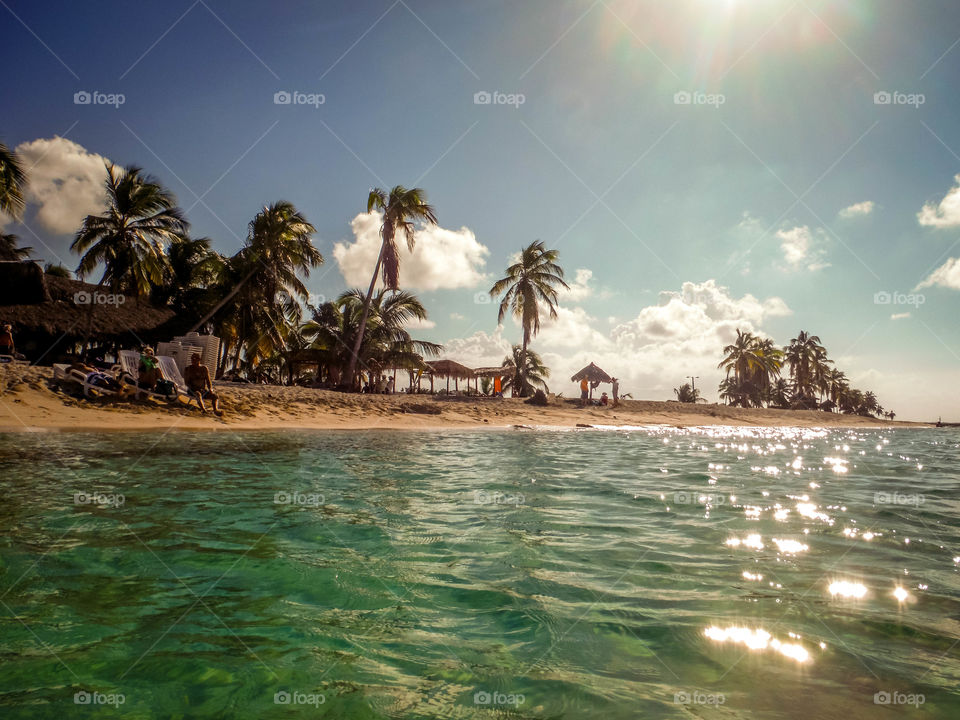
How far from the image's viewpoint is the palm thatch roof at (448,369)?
35.8m

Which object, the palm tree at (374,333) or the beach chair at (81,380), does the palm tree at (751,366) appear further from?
the beach chair at (81,380)

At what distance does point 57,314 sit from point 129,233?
5705 mm

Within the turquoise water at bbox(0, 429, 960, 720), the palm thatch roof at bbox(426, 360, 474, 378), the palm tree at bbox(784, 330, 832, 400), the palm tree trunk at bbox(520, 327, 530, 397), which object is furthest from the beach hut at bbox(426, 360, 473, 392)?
the palm tree at bbox(784, 330, 832, 400)

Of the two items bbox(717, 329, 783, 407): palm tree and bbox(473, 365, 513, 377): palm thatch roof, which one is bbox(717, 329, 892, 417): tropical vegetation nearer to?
bbox(717, 329, 783, 407): palm tree

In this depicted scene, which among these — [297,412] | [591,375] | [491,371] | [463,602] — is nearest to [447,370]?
[491,371]

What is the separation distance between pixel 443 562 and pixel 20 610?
2553mm

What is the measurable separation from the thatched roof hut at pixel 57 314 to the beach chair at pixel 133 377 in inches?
315

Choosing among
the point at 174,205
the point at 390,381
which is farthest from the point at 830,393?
the point at 174,205

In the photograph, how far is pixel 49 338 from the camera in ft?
67.3

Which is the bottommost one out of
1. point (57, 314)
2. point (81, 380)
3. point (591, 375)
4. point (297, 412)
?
point (297, 412)

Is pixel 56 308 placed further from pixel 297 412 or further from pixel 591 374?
pixel 591 374

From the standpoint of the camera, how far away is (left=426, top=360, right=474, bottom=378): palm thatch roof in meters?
35.8

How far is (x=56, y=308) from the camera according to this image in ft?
68.8

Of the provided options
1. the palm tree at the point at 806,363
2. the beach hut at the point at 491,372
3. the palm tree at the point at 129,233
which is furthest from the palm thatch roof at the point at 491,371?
the palm tree at the point at 806,363
